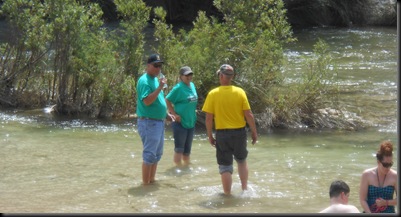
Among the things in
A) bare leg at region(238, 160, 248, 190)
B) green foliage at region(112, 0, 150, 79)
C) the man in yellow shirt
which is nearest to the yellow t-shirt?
the man in yellow shirt

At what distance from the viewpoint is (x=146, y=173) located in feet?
Result: 29.2

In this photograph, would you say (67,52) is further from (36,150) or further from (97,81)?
(36,150)

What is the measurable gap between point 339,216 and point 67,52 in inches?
393

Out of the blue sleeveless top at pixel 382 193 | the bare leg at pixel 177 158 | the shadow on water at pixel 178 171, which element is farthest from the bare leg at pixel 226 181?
the blue sleeveless top at pixel 382 193

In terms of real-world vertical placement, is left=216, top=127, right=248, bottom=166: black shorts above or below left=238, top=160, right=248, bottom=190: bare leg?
above

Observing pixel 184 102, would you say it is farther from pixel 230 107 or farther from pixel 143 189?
pixel 230 107

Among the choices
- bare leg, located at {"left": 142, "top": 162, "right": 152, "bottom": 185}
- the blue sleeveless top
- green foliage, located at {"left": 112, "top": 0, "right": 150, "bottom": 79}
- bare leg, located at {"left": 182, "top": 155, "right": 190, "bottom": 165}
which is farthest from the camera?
green foliage, located at {"left": 112, "top": 0, "right": 150, "bottom": 79}

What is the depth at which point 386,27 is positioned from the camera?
29.1 meters

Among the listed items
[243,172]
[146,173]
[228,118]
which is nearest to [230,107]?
[228,118]

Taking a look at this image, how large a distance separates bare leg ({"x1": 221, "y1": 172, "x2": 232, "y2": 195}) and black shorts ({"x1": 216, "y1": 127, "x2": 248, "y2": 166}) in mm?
130

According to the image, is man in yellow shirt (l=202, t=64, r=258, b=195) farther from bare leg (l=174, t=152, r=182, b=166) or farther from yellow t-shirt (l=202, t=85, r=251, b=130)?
bare leg (l=174, t=152, r=182, b=166)

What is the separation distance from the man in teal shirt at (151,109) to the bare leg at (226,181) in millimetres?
914

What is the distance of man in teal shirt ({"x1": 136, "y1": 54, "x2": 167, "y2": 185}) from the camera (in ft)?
27.6

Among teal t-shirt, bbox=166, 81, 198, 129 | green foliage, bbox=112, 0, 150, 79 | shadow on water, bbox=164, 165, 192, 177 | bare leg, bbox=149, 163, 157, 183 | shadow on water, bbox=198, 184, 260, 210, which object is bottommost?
shadow on water, bbox=198, 184, 260, 210
